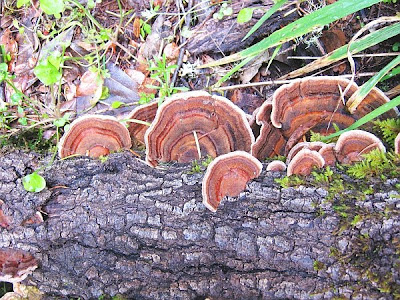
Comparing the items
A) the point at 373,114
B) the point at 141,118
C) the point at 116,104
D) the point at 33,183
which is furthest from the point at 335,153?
the point at 116,104

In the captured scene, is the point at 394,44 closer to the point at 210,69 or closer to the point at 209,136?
the point at 210,69

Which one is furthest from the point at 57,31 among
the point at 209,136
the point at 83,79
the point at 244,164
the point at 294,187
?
the point at 294,187

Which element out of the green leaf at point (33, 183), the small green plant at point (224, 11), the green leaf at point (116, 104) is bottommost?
the green leaf at point (33, 183)

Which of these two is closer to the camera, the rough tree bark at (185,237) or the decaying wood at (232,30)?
the rough tree bark at (185,237)

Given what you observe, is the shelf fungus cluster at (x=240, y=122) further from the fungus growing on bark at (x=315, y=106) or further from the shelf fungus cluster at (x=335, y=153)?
the shelf fungus cluster at (x=335, y=153)

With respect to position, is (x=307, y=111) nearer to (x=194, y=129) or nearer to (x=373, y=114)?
(x=373, y=114)

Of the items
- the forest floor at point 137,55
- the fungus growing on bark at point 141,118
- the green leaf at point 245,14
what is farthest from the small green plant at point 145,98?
the green leaf at point 245,14
